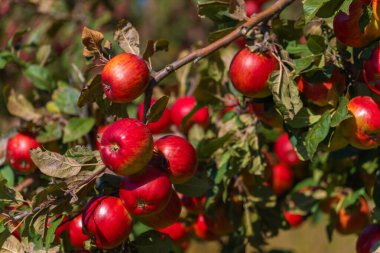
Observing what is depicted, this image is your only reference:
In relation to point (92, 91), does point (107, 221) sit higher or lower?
lower

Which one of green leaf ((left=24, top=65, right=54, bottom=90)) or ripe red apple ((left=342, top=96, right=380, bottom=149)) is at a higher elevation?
ripe red apple ((left=342, top=96, right=380, bottom=149))

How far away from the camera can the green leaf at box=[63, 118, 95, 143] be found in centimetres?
159

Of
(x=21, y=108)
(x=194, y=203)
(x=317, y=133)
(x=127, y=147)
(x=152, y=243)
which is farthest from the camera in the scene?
(x=21, y=108)

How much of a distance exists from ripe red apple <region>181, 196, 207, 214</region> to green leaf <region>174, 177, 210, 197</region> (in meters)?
0.27

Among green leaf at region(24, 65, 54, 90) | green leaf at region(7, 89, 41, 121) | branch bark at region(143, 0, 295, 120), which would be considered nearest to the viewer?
branch bark at region(143, 0, 295, 120)

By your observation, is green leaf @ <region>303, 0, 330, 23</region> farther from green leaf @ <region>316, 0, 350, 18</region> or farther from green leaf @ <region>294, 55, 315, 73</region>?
green leaf @ <region>294, 55, 315, 73</region>

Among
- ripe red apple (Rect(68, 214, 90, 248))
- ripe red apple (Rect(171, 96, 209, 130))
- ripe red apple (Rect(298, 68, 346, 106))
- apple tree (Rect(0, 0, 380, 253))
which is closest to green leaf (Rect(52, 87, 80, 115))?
apple tree (Rect(0, 0, 380, 253))

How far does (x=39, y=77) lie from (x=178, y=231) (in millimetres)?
559

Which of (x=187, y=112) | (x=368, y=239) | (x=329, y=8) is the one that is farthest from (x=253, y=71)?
(x=187, y=112)

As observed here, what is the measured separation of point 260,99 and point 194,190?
0.22 metres

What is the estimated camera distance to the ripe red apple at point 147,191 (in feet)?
3.51

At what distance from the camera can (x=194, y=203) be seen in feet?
5.20

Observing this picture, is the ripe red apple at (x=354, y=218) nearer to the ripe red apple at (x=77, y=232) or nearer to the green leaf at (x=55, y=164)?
the ripe red apple at (x=77, y=232)

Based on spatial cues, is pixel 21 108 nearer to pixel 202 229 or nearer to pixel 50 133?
pixel 50 133
